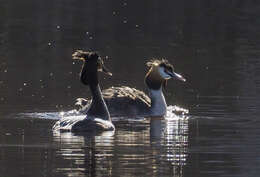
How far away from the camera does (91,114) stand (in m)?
23.3

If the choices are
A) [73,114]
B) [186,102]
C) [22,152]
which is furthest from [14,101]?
[22,152]

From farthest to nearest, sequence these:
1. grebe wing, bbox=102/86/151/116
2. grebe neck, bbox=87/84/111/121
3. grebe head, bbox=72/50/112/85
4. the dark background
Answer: the dark background, grebe wing, bbox=102/86/151/116, grebe head, bbox=72/50/112/85, grebe neck, bbox=87/84/111/121

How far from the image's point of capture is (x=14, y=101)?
85.0 ft

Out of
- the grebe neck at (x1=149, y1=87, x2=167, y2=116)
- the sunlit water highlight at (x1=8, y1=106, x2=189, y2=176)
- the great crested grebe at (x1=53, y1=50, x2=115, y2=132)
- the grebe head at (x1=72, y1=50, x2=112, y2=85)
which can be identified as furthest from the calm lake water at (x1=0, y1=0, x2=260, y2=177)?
the grebe head at (x1=72, y1=50, x2=112, y2=85)

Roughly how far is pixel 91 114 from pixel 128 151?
A: 3306 millimetres

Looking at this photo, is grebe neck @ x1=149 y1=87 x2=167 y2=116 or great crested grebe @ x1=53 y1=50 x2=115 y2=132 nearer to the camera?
great crested grebe @ x1=53 y1=50 x2=115 y2=132

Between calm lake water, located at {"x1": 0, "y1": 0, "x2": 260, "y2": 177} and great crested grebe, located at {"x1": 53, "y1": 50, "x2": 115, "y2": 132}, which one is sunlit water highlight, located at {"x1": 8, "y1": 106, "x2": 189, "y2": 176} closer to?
calm lake water, located at {"x1": 0, "y1": 0, "x2": 260, "y2": 177}

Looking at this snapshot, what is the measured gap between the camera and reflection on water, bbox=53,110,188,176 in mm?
18281

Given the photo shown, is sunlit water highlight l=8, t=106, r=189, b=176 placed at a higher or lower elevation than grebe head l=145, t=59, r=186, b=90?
lower

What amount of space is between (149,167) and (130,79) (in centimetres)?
1215

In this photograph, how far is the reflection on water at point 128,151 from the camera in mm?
18281

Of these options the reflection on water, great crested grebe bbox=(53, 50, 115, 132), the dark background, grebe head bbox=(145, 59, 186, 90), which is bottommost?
the reflection on water

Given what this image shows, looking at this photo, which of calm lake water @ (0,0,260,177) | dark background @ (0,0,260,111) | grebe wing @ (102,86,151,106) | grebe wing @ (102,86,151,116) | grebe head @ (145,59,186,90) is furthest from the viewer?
dark background @ (0,0,260,111)

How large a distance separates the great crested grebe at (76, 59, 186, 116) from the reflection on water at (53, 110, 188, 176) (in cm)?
148
